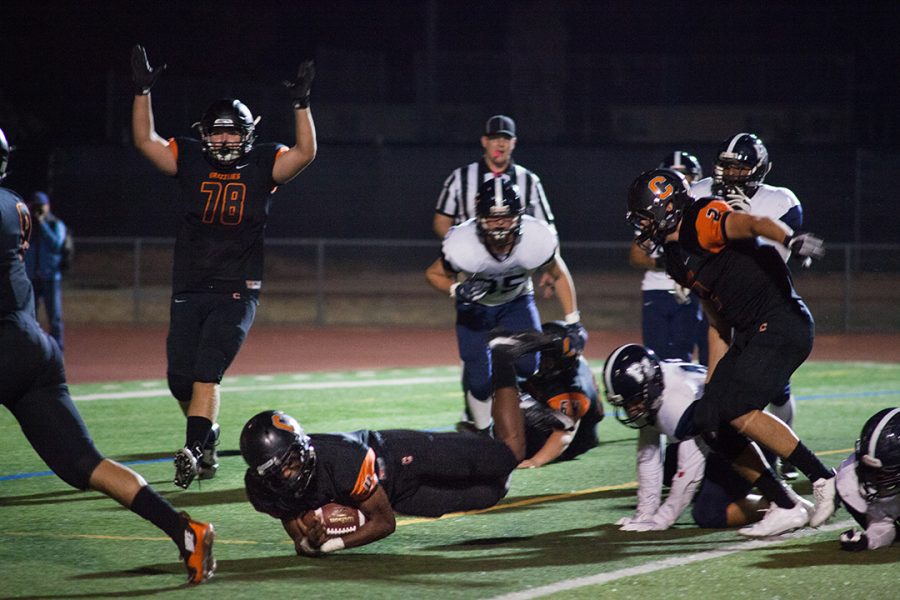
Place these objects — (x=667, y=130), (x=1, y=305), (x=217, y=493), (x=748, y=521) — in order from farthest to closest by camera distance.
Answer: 1. (x=667, y=130)
2. (x=217, y=493)
3. (x=748, y=521)
4. (x=1, y=305)

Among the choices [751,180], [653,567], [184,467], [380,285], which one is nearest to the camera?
[653,567]

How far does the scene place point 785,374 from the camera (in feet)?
19.7

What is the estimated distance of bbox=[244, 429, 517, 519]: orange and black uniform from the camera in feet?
18.2

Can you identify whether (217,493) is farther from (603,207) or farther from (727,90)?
(727,90)

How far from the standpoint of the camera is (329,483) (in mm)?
5551

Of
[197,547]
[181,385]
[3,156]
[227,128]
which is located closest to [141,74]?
[227,128]

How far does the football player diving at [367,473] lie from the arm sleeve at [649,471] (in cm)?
63

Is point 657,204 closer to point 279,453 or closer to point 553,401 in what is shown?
point 279,453

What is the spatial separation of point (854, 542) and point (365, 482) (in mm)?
2114

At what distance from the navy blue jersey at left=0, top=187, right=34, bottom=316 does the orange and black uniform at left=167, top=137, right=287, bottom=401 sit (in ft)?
7.41

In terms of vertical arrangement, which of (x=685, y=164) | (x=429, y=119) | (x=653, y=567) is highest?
(x=429, y=119)

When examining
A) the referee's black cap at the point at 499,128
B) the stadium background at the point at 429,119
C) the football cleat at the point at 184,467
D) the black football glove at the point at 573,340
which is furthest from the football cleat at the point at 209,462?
the stadium background at the point at 429,119

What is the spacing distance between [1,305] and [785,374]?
11.1 feet

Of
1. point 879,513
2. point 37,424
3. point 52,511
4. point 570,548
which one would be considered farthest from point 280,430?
point 879,513
